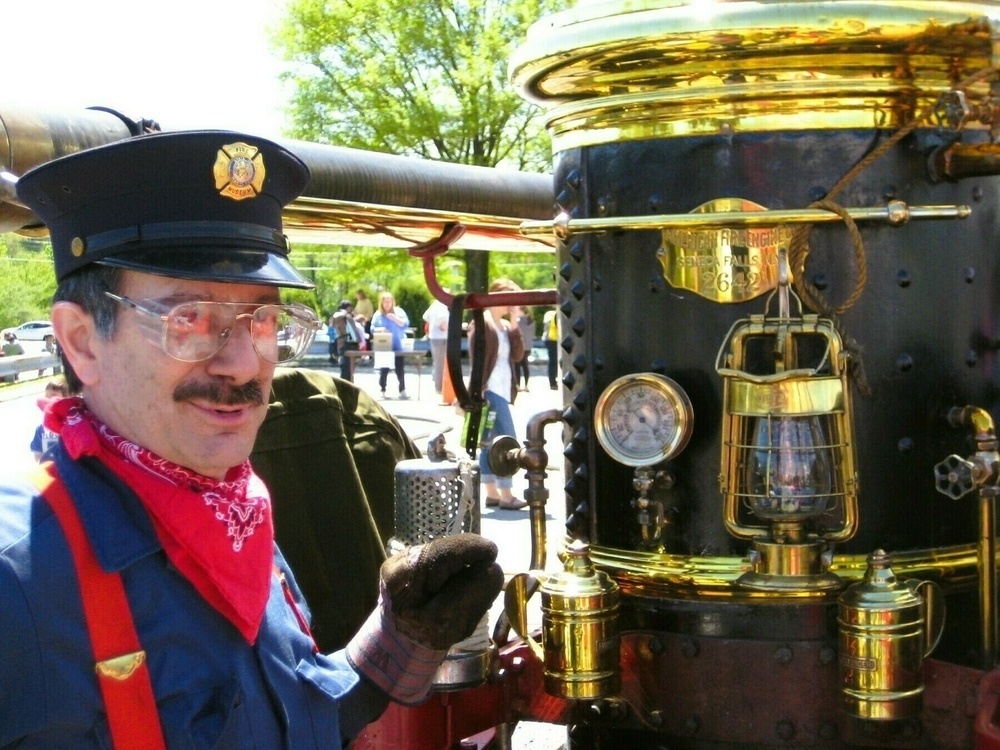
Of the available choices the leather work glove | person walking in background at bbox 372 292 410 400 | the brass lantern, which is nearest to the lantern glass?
the brass lantern

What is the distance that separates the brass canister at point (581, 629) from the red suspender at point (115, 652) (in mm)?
839

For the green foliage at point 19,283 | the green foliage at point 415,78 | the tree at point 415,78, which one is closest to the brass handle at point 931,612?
the green foliage at point 19,283

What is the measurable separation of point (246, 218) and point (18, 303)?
16847 millimetres

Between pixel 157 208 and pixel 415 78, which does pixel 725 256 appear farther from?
pixel 415 78

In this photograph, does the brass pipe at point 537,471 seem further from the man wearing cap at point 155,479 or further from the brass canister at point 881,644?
the man wearing cap at point 155,479

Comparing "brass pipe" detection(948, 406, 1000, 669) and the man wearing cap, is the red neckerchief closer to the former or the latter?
the man wearing cap

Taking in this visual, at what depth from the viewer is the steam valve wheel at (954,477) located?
2111 millimetres

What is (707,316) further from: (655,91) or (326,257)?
(326,257)

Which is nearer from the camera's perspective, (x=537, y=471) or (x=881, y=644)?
(x=881, y=644)

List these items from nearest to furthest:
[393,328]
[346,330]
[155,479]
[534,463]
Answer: [155,479], [534,463], [393,328], [346,330]

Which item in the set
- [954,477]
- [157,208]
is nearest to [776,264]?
[954,477]

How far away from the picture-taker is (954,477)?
6.95 ft

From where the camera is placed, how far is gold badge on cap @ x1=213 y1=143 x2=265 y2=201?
67.8 inches

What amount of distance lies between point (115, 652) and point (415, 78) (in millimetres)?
23851
